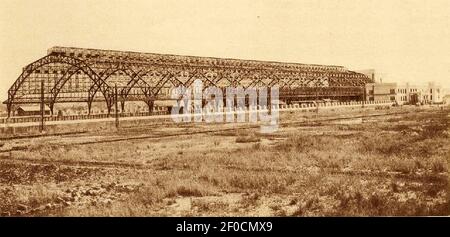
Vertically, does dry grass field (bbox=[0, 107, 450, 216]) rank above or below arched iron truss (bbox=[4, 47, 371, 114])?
below

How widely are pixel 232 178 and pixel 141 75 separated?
Answer: 26.6 metres

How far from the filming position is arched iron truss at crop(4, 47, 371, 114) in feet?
116

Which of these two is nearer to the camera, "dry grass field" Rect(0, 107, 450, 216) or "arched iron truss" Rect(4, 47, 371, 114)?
"dry grass field" Rect(0, 107, 450, 216)

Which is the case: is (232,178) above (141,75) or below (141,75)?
below

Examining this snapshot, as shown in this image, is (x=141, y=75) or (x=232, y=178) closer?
(x=232, y=178)

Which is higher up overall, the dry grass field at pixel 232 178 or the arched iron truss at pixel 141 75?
the arched iron truss at pixel 141 75

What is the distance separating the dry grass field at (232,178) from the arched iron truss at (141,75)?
14398 millimetres

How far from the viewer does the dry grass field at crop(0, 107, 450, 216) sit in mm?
11719

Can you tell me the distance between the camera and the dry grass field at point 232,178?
461 inches

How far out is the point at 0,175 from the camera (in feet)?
50.0

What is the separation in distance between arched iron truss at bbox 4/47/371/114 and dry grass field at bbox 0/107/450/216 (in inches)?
567

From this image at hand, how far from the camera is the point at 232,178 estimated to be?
1422 cm
